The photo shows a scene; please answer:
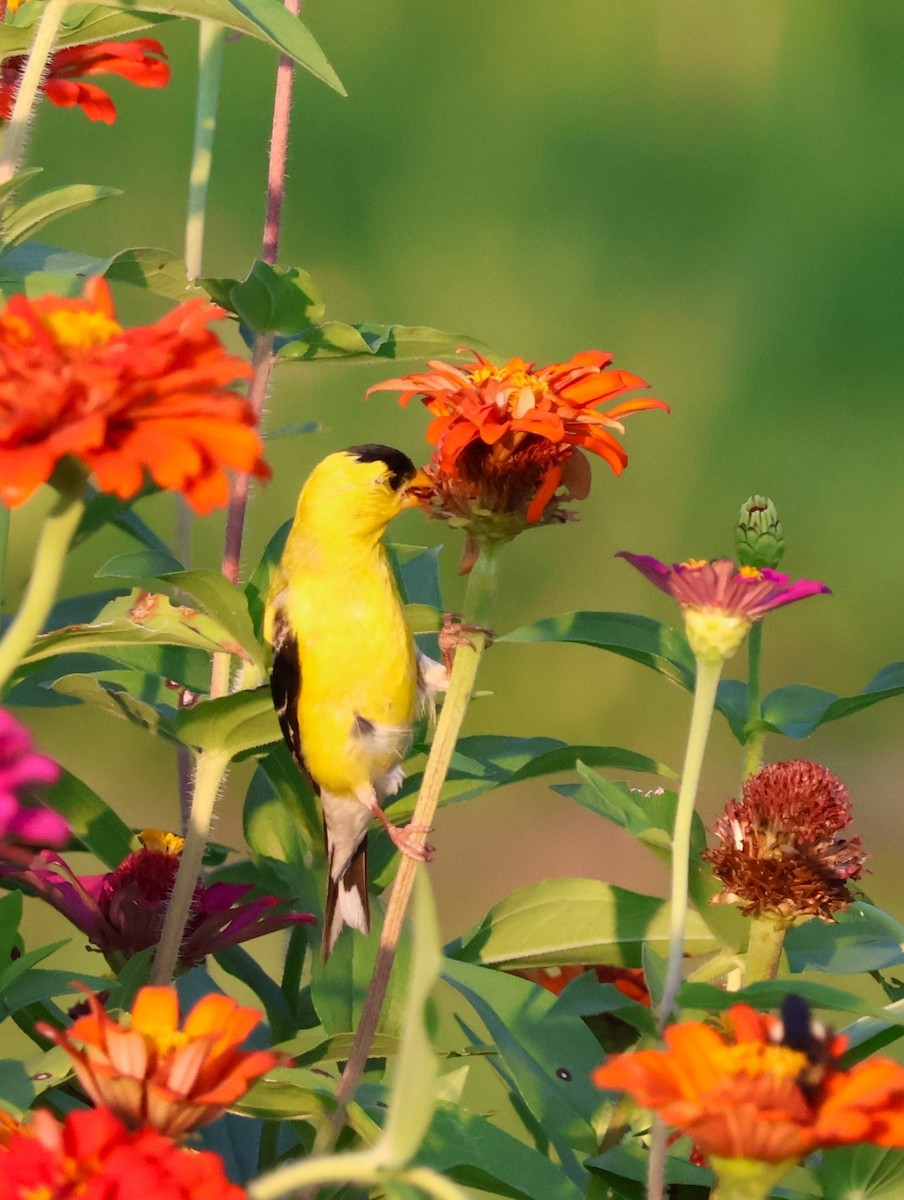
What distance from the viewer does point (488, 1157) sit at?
0.48 m

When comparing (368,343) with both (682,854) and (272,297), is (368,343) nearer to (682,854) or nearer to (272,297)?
(272,297)

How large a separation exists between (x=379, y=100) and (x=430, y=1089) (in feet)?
6.28

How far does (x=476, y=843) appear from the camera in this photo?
5.34ft

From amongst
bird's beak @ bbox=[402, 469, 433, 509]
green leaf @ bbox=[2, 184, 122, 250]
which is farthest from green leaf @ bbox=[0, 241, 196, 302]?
bird's beak @ bbox=[402, 469, 433, 509]

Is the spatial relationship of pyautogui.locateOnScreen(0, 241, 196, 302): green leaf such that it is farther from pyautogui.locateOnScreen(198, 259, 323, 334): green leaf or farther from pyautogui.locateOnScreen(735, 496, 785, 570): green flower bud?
pyautogui.locateOnScreen(735, 496, 785, 570): green flower bud

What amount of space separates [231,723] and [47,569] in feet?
0.72

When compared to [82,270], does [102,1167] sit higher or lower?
lower

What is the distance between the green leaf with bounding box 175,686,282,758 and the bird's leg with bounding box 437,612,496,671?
66 millimetres

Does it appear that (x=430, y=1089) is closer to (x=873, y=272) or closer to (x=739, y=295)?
(x=739, y=295)

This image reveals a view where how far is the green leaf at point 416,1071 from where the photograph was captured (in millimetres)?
298

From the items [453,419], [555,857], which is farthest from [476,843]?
[453,419]

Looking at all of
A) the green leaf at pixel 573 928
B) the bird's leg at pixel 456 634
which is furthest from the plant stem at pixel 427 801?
the green leaf at pixel 573 928

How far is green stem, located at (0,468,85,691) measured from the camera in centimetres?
36

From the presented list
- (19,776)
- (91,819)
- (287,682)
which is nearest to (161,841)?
(91,819)
